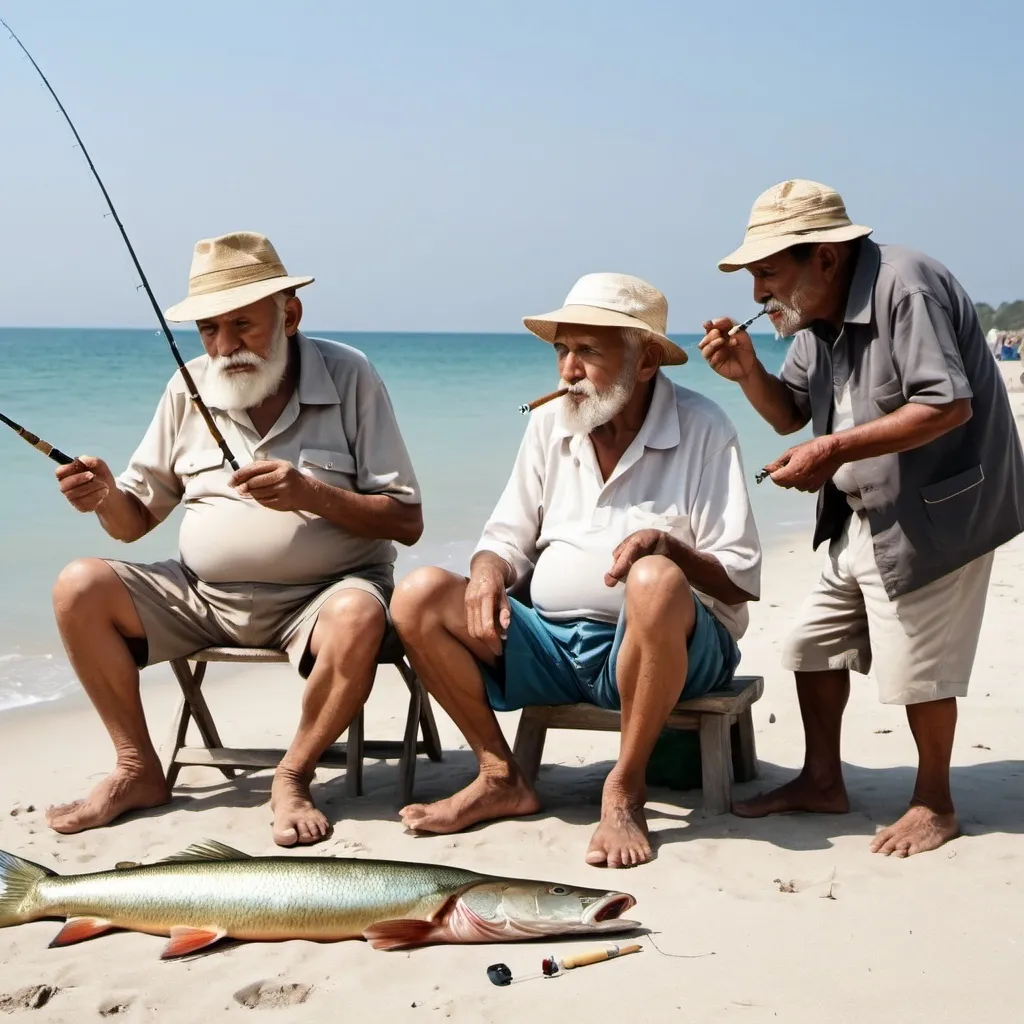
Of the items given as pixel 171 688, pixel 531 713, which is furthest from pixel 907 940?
pixel 171 688

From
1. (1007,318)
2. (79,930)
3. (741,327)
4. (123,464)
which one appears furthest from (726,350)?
(1007,318)

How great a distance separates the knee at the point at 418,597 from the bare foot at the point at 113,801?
→ 38.9 inches

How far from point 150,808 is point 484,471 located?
10.6 meters

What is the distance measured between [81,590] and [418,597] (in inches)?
41.5

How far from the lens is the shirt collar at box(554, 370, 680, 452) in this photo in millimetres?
3879

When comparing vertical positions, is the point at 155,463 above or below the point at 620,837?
above

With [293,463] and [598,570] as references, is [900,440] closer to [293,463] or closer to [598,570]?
[598,570]

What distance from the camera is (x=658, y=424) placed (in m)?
3.91

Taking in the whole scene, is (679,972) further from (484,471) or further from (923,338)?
(484,471)

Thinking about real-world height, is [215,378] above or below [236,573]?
above

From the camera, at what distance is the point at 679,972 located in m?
2.85

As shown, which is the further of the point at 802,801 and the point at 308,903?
the point at 802,801

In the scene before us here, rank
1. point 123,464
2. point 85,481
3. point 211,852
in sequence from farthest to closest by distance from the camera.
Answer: point 123,464
point 85,481
point 211,852

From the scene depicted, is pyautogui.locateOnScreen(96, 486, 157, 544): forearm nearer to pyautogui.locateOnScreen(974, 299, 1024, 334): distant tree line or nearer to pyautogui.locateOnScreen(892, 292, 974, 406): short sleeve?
pyautogui.locateOnScreen(892, 292, 974, 406): short sleeve
